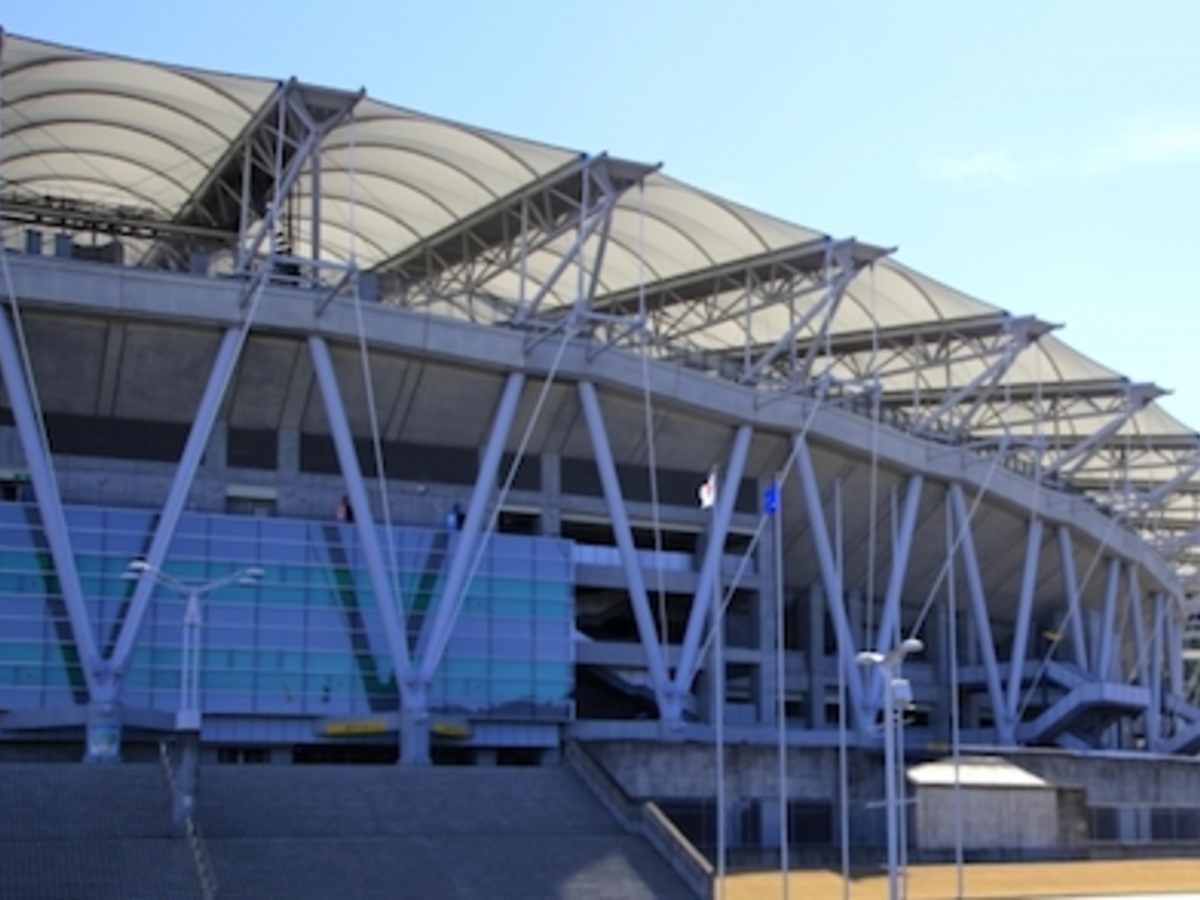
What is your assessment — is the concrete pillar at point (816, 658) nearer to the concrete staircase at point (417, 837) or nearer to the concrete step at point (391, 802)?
the concrete staircase at point (417, 837)

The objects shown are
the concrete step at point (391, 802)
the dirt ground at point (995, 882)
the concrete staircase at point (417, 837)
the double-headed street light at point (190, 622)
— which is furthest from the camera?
the dirt ground at point (995, 882)

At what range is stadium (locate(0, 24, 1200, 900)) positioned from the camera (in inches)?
2121

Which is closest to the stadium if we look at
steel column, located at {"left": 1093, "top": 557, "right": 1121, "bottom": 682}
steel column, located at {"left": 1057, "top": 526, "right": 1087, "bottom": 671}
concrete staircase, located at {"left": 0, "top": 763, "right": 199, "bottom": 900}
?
concrete staircase, located at {"left": 0, "top": 763, "right": 199, "bottom": 900}

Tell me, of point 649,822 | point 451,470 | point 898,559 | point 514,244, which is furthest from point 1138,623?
point 649,822

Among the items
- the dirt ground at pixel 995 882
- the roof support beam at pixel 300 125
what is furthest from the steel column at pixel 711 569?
the roof support beam at pixel 300 125

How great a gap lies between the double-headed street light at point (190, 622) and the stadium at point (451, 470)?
0.27 m

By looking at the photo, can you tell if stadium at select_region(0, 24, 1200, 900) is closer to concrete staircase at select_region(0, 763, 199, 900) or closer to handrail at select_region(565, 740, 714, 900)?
handrail at select_region(565, 740, 714, 900)

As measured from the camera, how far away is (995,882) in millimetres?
47906

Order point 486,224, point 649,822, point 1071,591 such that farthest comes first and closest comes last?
1. point 1071,591
2. point 486,224
3. point 649,822

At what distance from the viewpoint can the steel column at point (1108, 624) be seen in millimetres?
85250

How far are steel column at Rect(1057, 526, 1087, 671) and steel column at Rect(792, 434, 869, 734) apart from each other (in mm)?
16783

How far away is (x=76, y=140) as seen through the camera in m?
63.3

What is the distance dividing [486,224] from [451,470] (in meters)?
8.57

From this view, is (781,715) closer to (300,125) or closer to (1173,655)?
(300,125)
